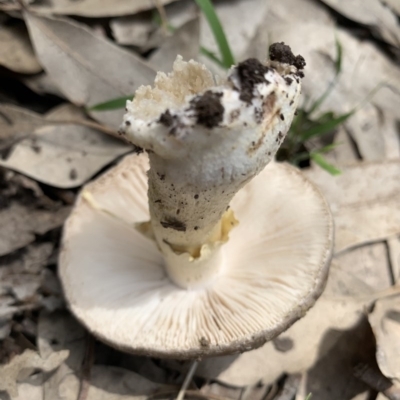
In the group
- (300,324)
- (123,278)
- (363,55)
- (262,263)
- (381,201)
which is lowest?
(123,278)

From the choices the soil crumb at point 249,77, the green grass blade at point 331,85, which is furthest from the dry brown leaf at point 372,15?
the soil crumb at point 249,77

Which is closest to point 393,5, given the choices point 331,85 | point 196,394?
point 331,85

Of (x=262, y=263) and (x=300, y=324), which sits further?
(x=300, y=324)

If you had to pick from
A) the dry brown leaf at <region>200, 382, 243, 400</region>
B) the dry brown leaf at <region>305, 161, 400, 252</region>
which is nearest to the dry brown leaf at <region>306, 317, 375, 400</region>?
the dry brown leaf at <region>200, 382, 243, 400</region>

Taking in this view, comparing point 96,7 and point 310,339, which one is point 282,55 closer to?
point 310,339

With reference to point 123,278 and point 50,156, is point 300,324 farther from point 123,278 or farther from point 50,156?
point 50,156

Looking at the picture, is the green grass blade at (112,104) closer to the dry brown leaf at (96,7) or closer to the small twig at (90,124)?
the small twig at (90,124)

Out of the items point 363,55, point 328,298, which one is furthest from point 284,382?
point 363,55
